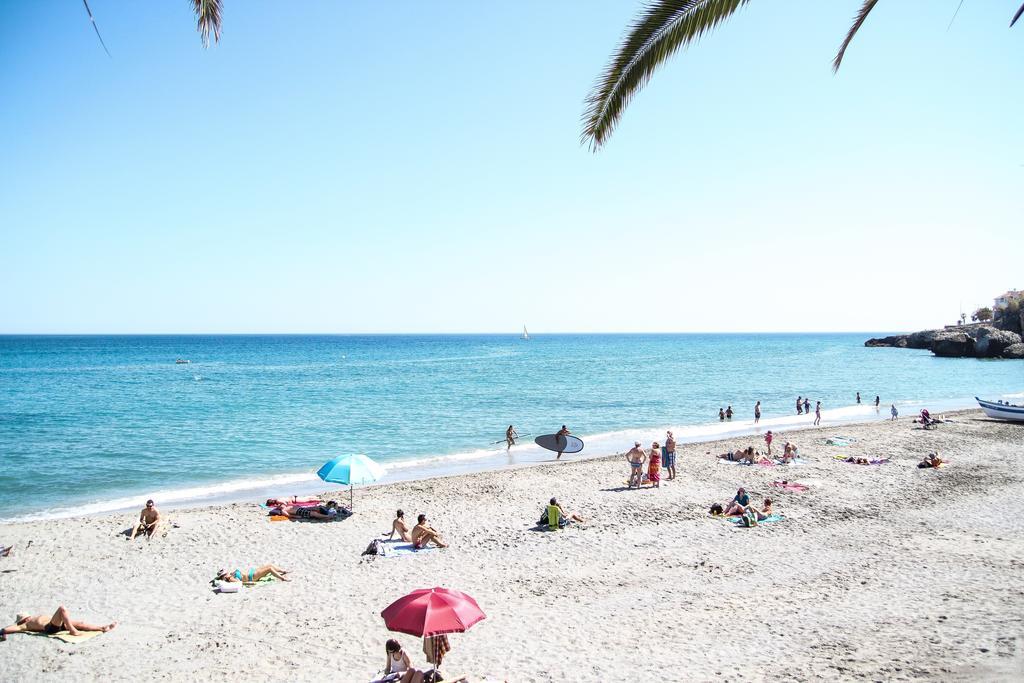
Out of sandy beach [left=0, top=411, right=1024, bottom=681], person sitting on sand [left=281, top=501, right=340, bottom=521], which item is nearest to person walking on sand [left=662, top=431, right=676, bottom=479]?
sandy beach [left=0, top=411, right=1024, bottom=681]

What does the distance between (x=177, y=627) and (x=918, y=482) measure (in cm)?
2104

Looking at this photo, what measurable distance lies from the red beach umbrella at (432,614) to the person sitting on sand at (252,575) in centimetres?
560

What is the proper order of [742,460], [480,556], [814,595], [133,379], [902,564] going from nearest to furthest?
[814,595] → [902,564] → [480,556] → [742,460] → [133,379]

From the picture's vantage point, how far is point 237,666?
9.11m

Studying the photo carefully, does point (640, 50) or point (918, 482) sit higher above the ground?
point (640, 50)

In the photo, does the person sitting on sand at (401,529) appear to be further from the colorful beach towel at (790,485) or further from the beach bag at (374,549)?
the colorful beach towel at (790,485)

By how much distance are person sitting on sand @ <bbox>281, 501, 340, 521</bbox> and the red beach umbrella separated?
9239mm

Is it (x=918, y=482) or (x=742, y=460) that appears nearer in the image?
(x=918, y=482)

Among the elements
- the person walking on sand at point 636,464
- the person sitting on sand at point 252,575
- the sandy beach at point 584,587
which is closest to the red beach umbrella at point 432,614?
the sandy beach at point 584,587

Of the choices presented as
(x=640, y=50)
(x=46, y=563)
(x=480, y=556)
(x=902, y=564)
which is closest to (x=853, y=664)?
(x=902, y=564)

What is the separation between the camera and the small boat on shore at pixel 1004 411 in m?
32.3

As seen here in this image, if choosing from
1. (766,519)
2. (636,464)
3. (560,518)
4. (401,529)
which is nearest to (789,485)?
(766,519)

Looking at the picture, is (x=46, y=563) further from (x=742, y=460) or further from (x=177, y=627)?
(x=742, y=460)

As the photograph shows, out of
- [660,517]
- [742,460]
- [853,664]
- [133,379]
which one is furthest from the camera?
[133,379]
